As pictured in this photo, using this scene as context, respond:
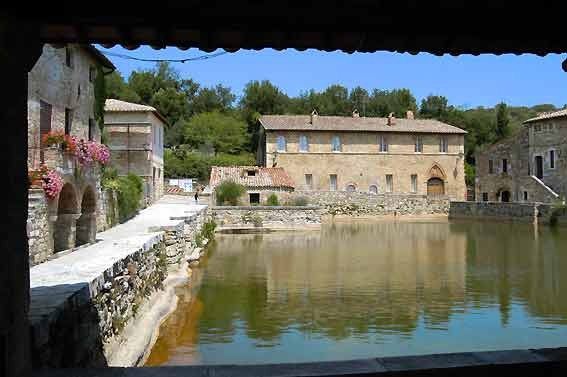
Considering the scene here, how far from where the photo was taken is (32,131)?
13.6 metres

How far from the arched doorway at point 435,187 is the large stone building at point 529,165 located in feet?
9.87

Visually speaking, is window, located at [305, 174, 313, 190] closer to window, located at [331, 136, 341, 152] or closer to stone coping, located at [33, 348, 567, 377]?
window, located at [331, 136, 341, 152]

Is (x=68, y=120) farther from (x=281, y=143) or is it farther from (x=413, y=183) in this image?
(x=413, y=183)

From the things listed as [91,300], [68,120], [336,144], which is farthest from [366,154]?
[91,300]

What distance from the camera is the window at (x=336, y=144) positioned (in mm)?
45531

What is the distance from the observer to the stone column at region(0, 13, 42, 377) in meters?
3.87

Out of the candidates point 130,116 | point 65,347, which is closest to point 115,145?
point 130,116

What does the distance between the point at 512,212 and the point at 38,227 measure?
3328cm

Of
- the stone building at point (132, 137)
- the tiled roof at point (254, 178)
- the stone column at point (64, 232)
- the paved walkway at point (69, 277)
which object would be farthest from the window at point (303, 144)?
the paved walkway at point (69, 277)

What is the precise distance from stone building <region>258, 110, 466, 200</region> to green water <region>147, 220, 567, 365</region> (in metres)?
23.2

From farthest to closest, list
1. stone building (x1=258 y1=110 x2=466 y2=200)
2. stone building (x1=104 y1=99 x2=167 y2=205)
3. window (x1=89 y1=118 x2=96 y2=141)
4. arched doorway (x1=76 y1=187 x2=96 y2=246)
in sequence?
stone building (x1=258 y1=110 x2=466 y2=200)
stone building (x1=104 y1=99 x2=167 y2=205)
window (x1=89 y1=118 x2=96 y2=141)
arched doorway (x1=76 y1=187 x2=96 y2=246)

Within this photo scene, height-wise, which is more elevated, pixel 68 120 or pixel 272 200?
pixel 68 120

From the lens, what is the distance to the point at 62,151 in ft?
42.5

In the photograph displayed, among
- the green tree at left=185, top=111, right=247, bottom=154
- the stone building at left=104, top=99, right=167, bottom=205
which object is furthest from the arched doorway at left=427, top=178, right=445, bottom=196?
the stone building at left=104, top=99, right=167, bottom=205
